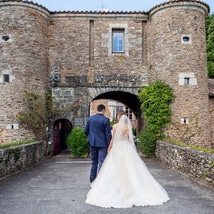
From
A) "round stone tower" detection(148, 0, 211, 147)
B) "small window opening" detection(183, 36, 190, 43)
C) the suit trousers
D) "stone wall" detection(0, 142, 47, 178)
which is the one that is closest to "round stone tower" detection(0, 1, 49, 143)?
"stone wall" detection(0, 142, 47, 178)

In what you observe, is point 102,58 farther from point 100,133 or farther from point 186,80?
point 100,133

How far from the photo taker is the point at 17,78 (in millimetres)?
13531

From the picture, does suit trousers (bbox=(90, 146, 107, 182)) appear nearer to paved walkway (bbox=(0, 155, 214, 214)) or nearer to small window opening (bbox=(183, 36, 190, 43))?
paved walkway (bbox=(0, 155, 214, 214))

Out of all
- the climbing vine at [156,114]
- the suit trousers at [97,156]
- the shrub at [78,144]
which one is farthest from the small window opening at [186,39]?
the suit trousers at [97,156]

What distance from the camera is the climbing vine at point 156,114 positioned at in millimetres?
13258

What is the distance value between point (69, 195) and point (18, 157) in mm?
4017

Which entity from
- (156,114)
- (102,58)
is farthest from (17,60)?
(156,114)

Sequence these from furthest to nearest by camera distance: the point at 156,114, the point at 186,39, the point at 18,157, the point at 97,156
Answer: the point at 186,39 < the point at 156,114 < the point at 18,157 < the point at 97,156

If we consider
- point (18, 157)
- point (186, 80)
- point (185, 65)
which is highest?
point (185, 65)

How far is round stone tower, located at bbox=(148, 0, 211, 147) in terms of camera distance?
44.4 ft

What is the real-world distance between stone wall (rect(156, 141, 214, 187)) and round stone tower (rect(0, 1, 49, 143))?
23.3 feet

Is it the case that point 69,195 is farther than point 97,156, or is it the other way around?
point 97,156

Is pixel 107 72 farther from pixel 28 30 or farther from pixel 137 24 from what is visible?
pixel 28 30

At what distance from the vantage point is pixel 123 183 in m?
5.45
